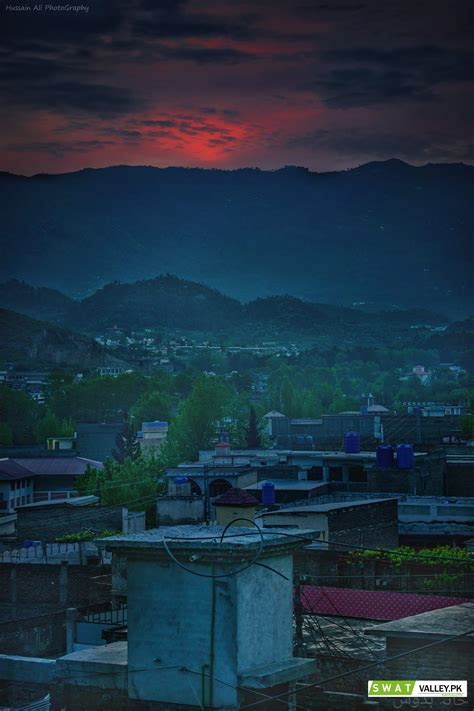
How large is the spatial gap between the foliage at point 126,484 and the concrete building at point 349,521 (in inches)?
625

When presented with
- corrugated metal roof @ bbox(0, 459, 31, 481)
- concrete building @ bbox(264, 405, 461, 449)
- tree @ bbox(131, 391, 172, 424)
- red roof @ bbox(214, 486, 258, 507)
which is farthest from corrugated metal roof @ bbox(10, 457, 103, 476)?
tree @ bbox(131, 391, 172, 424)

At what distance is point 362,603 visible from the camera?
1454cm

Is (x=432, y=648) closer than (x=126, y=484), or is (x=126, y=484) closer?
(x=432, y=648)

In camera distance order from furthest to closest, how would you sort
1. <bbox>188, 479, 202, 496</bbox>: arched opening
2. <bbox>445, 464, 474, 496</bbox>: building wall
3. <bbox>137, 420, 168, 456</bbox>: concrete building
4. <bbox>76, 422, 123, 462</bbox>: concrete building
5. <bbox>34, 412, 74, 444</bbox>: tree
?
<bbox>34, 412, 74, 444</bbox>: tree, <bbox>137, 420, 168, 456</bbox>: concrete building, <bbox>76, 422, 123, 462</bbox>: concrete building, <bbox>188, 479, 202, 496</bbox>: arched opening, <bbox>445, 464, 474, 496</bbox>: building wall

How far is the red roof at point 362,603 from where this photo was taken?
47.0 ft

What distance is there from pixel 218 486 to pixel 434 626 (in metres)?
25.0

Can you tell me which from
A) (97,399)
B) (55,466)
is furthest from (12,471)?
(97,399)

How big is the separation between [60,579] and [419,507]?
25.5ft

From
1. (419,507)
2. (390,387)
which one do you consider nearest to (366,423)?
(419,507)

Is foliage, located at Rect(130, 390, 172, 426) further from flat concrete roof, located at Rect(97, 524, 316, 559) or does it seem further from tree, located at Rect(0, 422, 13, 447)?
flat concrete roof, located at Rect(97, 524, 316, 559)

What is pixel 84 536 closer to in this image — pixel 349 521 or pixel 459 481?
pixel 349 521

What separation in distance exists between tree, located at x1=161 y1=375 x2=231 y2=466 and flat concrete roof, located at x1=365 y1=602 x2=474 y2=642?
5689cm

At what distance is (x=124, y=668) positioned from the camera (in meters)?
8.48

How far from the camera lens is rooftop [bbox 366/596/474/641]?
9.62 meters
